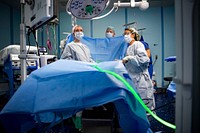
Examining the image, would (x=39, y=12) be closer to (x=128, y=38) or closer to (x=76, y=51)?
(x=76, y=51)

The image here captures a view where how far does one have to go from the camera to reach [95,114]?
1.13m

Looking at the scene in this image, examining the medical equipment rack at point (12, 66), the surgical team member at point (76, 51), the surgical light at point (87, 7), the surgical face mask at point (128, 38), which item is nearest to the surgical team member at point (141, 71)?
the surgical face mask at point (128, 38)

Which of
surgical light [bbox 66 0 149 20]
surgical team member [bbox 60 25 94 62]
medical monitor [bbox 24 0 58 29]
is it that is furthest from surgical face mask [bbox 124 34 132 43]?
medical monitor [bbox 24 0 58 29]

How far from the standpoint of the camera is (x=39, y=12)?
128cm

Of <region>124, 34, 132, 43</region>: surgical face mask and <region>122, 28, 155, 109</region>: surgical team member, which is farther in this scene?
<region>124, 34, 132, 43</region>: surgical face mask

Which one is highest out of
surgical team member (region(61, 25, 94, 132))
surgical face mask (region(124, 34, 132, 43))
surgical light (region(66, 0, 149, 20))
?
surgical light (region(66, 0, 149, 20))

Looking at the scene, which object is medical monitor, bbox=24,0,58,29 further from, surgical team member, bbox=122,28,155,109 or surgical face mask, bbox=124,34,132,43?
surgical face mask, bbox=124,34,132,43

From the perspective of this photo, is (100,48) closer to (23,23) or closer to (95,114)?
(23,23)

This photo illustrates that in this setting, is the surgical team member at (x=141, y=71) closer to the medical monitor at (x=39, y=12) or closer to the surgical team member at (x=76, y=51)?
the surgical team member at (x=76, y=51)

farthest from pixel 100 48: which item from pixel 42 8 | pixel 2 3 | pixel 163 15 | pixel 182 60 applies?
pixel 2 3

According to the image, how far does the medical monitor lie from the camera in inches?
46.0

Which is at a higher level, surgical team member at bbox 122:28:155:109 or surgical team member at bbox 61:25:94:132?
surgical team member at bbox 61:25:94:132

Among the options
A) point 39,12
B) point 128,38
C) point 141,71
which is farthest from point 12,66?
point 141,71

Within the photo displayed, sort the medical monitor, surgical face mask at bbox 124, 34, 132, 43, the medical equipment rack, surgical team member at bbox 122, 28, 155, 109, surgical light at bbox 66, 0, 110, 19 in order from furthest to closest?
the medical equipment rack, surgical face mask at bbox 124, 34, 132, 43, surgical team member at bbox 122, 28, 155, 109, surgical light at bbox 66, 0, 110, 19, the medical monitor
